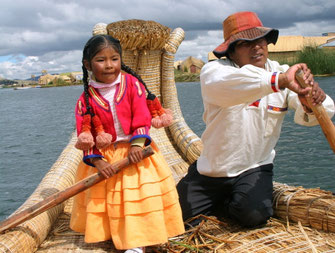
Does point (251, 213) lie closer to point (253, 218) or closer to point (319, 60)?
point (253, 218)

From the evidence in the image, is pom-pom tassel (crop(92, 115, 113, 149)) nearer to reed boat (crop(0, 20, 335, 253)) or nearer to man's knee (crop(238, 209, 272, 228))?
reed boat (crop(0, 20, 335, 253))

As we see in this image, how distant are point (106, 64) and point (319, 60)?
Result: 28235 mm

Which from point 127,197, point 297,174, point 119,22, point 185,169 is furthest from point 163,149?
point 297,174

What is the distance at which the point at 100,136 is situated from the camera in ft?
6.81

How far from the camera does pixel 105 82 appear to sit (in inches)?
85.5

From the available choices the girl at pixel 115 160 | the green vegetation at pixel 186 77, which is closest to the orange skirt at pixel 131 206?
the girl at pixel 115 160

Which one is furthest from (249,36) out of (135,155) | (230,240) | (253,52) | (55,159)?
(55,159)

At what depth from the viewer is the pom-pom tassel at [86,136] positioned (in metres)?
2.04

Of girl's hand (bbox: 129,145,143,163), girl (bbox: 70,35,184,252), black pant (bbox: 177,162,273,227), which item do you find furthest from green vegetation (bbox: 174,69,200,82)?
girl's hand (bbox: 129,145,143,163)

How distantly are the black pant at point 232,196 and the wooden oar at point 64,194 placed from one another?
0.65 m

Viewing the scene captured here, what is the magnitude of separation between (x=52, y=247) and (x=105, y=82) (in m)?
0.94

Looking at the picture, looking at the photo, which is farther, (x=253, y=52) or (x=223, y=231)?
(x=223, y=231)

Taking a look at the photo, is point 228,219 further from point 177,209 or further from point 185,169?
point 185,169

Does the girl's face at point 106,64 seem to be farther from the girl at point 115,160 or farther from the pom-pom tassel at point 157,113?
the pom-pom tassel at point 157,113
